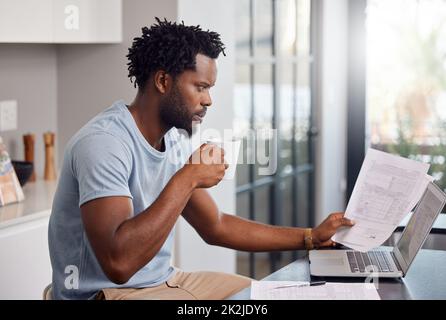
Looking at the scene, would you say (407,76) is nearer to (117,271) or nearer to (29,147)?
(29,147)

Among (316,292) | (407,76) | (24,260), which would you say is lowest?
(24,260)

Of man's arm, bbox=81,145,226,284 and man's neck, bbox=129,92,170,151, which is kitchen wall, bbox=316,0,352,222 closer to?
man's neck, bbox=129,92,170,151

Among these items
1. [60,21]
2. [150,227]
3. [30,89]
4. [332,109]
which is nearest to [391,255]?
[150,227]

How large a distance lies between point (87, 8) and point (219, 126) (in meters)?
0.73

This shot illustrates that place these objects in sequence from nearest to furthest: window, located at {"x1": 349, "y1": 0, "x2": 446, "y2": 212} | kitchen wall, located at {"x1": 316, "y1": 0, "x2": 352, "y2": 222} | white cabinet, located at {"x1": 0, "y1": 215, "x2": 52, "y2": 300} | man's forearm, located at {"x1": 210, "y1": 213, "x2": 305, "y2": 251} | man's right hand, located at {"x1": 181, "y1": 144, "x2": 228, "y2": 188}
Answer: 1. man's right hand, located at {"x1": 181, "y1": 144, "x2": 228, "y2": 188}
2. man's forearm, located at {"x1": 210, "y1": 213, "x2": 305, "y2": 251}
3. white cabinet, located at {"x1": 0, "y1": 215, "x2": 52, "y2": 300}
4. kitchen wall, located at {"x1": 316, "y1": 0, "x2": 352, "y2": 222}
5. window, located at {"x1": 349, "y1": 0, "x2": 446, "y2": 212}

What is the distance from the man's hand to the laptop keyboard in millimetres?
82

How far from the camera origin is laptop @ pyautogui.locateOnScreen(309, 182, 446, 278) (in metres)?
1.85

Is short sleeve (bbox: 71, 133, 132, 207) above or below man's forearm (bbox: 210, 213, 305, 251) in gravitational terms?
above

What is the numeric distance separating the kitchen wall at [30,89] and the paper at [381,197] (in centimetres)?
159

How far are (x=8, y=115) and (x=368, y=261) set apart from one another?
1.68 m

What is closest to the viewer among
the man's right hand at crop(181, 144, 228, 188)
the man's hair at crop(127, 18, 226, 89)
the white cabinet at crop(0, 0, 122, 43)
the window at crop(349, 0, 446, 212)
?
the man's right hand at crop(181, 144, 228, 188)

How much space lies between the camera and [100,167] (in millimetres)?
1863

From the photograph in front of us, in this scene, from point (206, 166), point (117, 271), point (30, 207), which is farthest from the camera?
point (30, 207)

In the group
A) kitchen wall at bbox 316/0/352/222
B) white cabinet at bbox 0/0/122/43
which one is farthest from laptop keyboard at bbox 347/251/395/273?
kitchen wall at bbox 316/0/352/222
